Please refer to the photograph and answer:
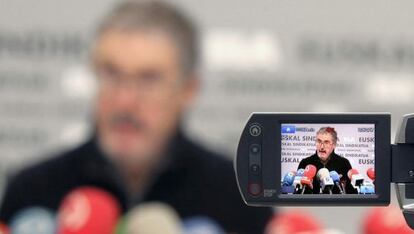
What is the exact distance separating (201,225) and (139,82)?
0.61 m

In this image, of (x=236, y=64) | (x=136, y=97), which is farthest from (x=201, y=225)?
(x=236, y=64)

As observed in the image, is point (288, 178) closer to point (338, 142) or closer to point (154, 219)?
point (338, 142)

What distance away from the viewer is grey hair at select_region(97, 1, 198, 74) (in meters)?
3.75

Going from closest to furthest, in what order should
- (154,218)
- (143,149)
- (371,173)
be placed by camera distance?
(371,173) → (154,218) → (143,149)

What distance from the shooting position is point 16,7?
3.74 meters

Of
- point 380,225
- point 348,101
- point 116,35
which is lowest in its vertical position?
point 380,225

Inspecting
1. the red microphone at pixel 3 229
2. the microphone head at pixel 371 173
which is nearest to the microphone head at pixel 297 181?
the microphone head at pixel 371 173

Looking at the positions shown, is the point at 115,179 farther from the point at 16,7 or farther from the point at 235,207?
the point at 16,7

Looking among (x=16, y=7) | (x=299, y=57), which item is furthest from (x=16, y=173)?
(x=299, y=57)

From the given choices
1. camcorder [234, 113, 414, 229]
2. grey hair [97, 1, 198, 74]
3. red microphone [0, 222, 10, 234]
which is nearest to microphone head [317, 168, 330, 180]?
camcorder [234, 113, 414, 229]

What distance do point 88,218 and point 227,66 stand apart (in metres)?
0.82

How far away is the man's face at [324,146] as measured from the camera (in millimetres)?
1620

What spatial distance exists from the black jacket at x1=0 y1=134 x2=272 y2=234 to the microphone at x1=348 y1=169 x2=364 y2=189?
2.03 meters

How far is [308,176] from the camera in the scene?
1.62 m
